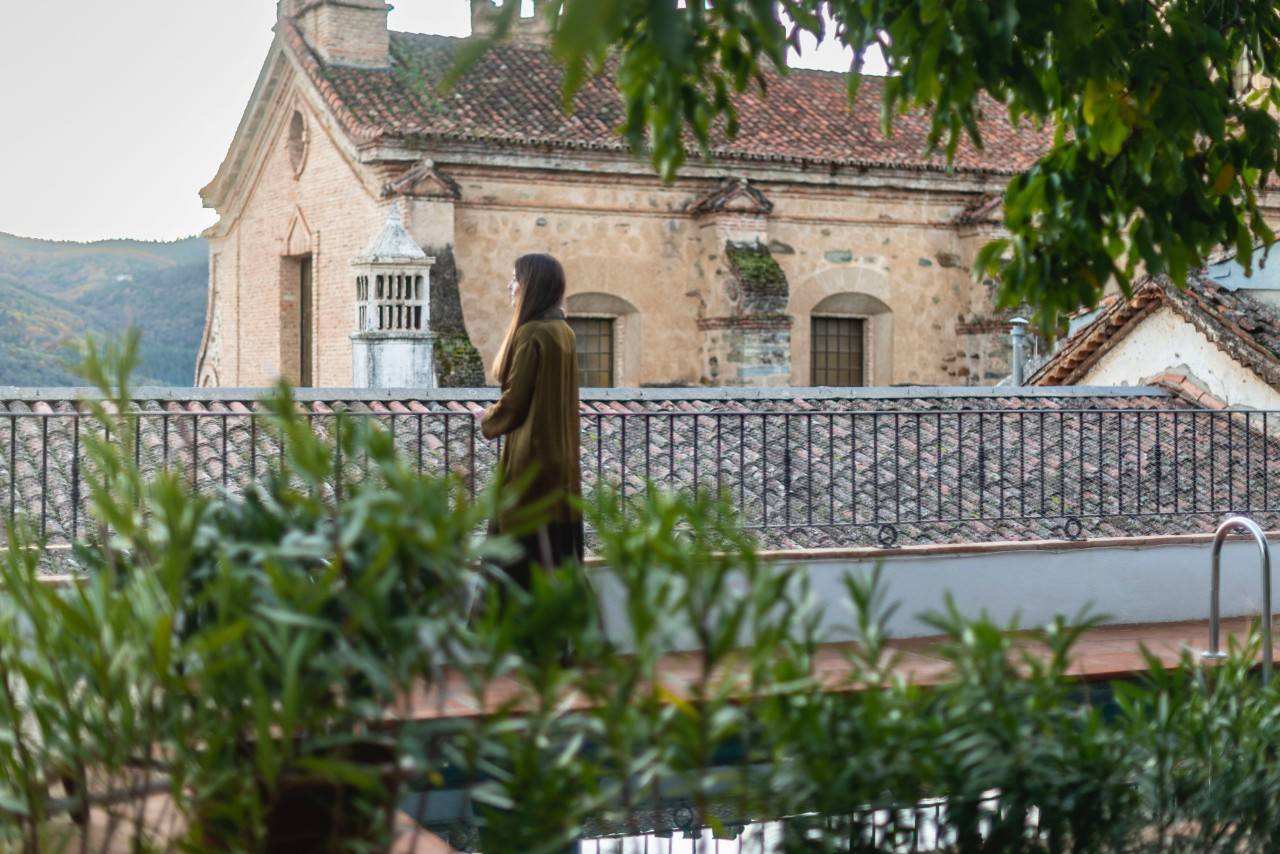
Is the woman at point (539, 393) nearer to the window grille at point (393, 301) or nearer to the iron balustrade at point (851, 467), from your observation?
the iron balustrade at point (851, 467)

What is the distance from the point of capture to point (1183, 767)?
12.9 ft

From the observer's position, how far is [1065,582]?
10.1m

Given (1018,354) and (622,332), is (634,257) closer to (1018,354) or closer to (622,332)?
(622,332)

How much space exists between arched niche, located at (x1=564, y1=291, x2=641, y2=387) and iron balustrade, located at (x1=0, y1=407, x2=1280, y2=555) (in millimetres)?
11828

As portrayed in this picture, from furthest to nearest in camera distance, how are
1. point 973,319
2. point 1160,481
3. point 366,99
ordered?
point 973,319
point 366,99
point 1160,481

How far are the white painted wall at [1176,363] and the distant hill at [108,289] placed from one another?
20.9 meters

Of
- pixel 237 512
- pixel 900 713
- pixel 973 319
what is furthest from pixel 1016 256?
pixel 973 319

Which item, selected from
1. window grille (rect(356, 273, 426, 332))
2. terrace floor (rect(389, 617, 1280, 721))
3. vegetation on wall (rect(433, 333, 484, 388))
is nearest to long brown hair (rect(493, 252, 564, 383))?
terrace floor (rect(389, 617, 1280, 721))

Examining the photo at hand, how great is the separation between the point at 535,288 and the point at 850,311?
741 inches

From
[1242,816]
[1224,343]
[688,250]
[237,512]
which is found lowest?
[1242,816]

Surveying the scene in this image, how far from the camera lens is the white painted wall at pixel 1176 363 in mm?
12469

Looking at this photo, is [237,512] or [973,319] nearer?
[237,512]

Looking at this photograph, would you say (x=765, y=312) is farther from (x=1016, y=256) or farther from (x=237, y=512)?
(x=237, y=512)

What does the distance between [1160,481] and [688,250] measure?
13.5 meters
